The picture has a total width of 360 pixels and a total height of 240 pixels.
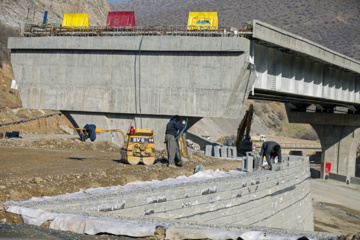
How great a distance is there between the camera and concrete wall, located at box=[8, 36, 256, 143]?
886 inches

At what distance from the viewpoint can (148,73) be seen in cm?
2334

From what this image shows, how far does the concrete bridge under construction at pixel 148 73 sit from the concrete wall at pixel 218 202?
546 cm

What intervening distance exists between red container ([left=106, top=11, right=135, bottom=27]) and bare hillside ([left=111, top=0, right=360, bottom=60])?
407 feet

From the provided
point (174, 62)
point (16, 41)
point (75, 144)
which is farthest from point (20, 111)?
point (174, 62)

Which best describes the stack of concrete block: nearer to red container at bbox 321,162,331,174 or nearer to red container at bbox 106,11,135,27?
red container at bbox 106,11,135,27

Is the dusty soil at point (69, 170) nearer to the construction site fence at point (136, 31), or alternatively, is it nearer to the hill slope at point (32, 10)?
the construction site fence at point (136, 31)

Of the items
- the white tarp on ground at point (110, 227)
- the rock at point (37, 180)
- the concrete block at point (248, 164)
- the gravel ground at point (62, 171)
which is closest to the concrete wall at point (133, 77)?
the gravel ground at point (62, 171)

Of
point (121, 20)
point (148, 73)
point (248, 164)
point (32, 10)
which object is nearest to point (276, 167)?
point (248, 164)

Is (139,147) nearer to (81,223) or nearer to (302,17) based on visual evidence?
(81,223)

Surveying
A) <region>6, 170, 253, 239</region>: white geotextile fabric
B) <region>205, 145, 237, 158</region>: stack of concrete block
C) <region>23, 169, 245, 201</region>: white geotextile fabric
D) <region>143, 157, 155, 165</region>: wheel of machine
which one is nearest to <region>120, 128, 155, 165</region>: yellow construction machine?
<region>143, 157, 155, 165</region>: wheel of machine

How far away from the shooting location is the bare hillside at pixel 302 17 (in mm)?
149375

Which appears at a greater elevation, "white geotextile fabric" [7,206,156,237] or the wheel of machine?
the wheel of machine

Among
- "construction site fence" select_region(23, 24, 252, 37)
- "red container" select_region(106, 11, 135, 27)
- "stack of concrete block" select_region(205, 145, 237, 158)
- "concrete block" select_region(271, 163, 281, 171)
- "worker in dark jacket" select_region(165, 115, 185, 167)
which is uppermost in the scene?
"red container" select_region(106, 11, 135, 27)

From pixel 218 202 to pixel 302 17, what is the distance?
166 meters
